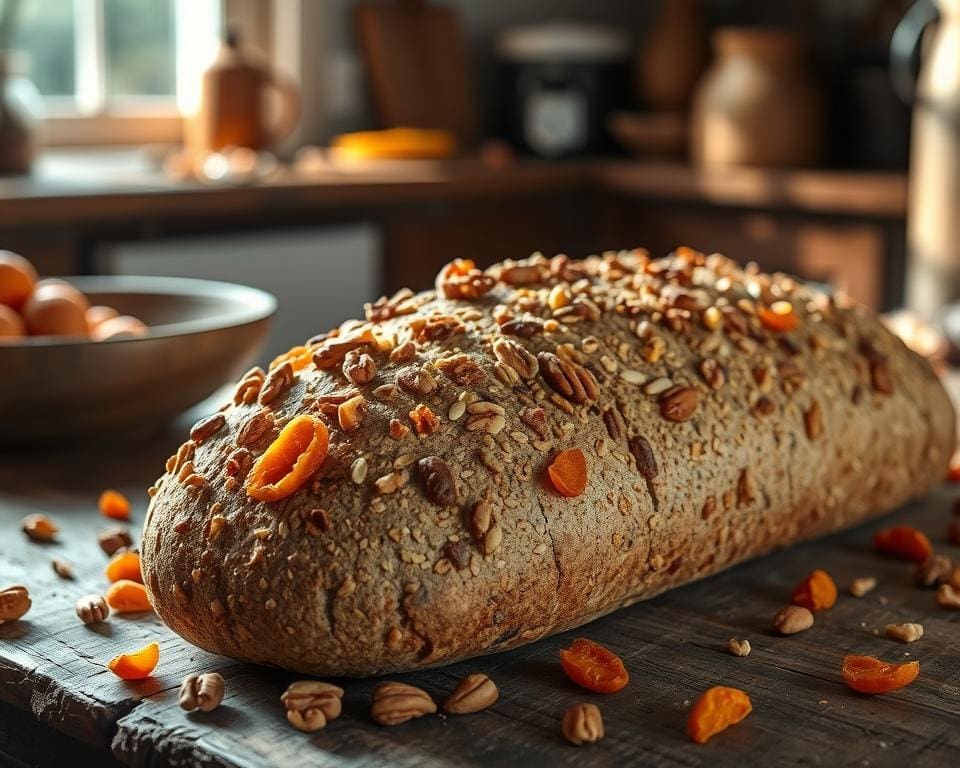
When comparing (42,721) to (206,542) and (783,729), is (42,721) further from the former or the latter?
(783,729)

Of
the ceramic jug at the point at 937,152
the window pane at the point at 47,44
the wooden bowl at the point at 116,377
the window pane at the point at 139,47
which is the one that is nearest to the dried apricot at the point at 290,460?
the wooden bowl at the point at 116,377

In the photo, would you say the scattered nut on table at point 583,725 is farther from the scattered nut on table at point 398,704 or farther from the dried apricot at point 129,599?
the dried apricot at point 129,599

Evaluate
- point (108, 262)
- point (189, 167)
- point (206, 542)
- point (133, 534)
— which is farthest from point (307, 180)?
point (206, 542)

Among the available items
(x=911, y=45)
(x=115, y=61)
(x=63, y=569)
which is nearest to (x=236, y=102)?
(x=115, y=61)

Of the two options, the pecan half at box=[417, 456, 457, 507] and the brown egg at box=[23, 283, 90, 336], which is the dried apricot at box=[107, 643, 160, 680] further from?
the brown egg at box=[23, 283, 90, 336]

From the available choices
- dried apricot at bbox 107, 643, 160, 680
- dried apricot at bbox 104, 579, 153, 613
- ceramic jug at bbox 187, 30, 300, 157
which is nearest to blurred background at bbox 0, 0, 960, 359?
ceramic jug at bbox 187, 30, 300, 157

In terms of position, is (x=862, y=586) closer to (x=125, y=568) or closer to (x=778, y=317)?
(x=778, y=317)
